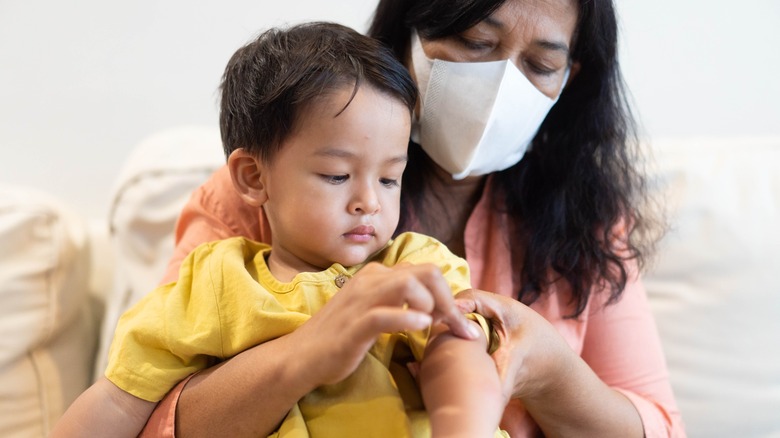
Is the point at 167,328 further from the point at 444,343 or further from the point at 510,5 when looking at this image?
the point at 510,5

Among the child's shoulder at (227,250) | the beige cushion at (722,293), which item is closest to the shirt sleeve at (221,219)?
the child's shoulder at (227,250)

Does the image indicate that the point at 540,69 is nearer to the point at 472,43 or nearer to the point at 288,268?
the point at 472,43

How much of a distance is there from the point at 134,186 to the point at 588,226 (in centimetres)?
91

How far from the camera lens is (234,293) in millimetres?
962

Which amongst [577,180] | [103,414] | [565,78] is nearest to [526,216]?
[577,180]

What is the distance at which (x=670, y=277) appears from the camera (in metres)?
1.53

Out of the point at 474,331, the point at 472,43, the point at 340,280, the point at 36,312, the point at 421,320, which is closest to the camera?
the point at 421,320

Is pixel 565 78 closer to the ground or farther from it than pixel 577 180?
farther from it

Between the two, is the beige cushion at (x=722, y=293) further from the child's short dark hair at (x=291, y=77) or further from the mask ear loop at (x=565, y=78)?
the child's short dark hair at (x=291, y=77)

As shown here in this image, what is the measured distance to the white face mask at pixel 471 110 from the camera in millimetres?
1121

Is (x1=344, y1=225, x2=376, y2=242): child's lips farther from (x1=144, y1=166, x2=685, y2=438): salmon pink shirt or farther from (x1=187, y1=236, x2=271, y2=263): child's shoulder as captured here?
(x1=144, y1=166, x2=685, y2=438): salmon pink shirt

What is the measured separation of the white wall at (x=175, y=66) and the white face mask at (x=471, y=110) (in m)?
0.69

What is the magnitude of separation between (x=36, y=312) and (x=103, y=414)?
0.57 meters

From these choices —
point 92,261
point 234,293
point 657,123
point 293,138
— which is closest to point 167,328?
point 234,293
